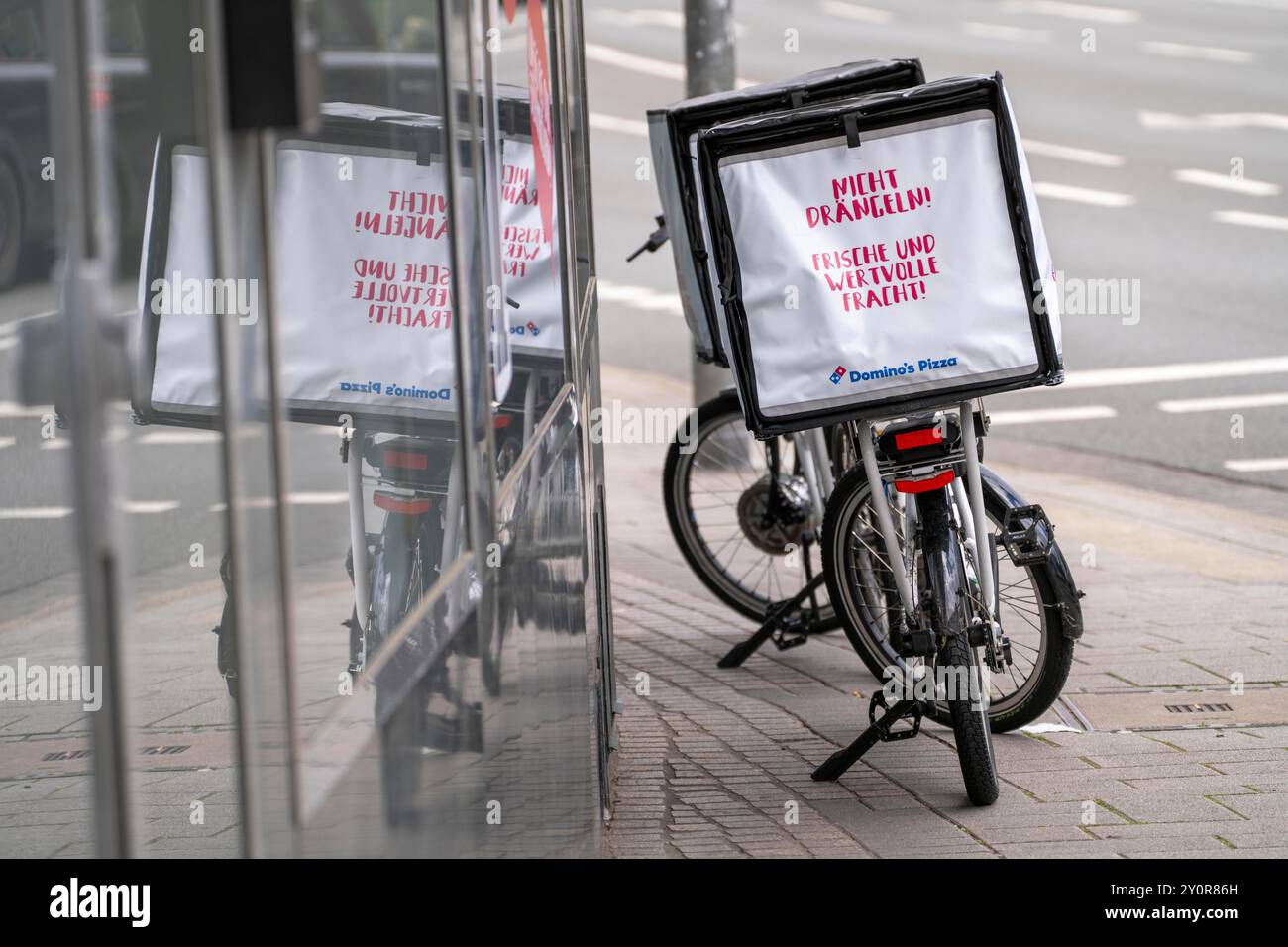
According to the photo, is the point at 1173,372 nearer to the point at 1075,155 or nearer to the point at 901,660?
the point at 901,660

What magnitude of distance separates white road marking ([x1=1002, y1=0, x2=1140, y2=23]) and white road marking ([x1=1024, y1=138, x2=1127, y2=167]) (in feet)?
21.7

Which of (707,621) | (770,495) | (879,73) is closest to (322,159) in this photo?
(879,73)

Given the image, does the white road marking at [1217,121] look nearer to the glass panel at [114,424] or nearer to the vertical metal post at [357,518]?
the glass panel at [114,424]

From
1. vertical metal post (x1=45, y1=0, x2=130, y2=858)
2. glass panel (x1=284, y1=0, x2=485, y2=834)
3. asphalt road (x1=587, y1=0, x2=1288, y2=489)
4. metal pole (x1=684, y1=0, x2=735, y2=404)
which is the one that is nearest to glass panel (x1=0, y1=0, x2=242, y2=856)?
vertical metal post (x1=45, y1=0, x2=130, y2=858)

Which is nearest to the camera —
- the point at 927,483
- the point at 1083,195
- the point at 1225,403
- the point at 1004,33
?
the point at 927,483

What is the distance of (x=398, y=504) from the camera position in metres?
2.62

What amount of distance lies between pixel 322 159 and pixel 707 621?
319 cm

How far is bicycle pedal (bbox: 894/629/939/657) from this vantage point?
3.75 metres

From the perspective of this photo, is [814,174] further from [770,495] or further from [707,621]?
[707,621]

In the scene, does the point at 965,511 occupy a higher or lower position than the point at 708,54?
lower

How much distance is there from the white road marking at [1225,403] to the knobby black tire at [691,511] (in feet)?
13.8

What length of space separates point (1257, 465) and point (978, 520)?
4539 mm

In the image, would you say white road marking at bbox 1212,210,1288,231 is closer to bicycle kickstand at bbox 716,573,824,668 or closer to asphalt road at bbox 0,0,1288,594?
asphalt road at bbox 0,0,1288,594

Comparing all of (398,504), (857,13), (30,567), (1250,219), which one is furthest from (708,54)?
(857,13)
